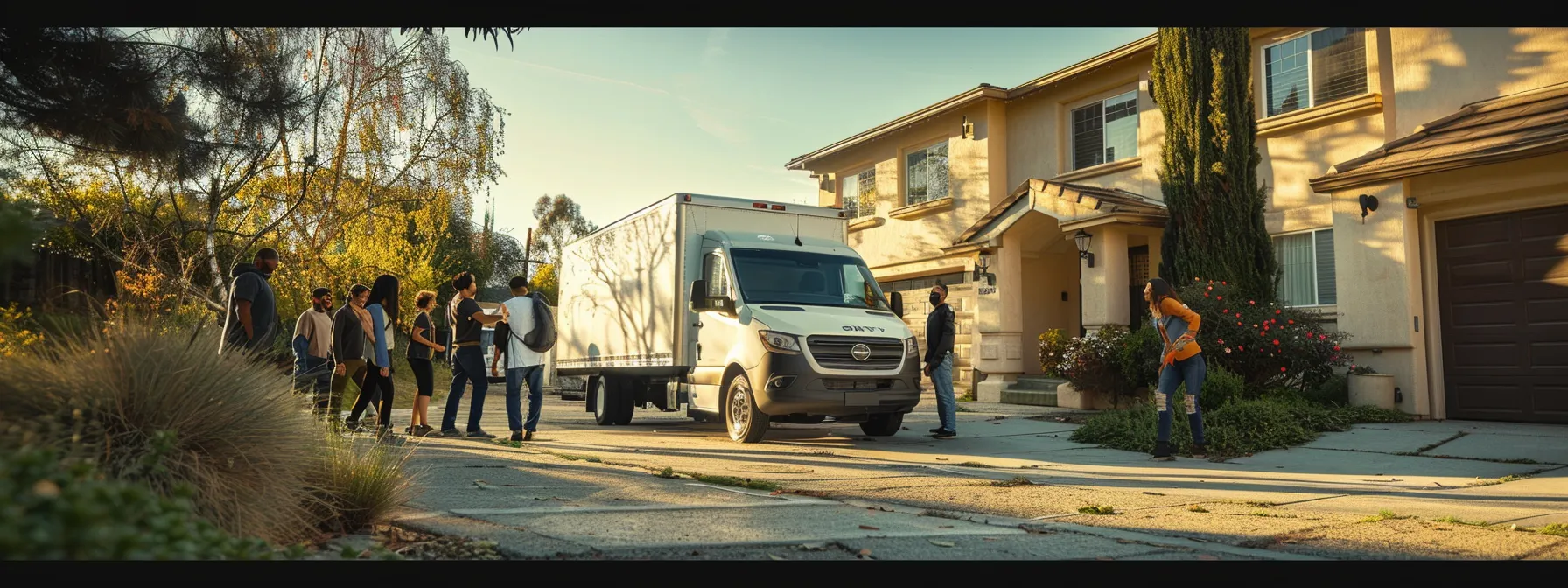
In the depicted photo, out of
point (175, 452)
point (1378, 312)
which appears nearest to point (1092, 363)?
point (1378, 312)

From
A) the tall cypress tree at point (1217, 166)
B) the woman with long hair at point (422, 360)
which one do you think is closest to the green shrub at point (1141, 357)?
the tall cypress tree at point (1217, 166)

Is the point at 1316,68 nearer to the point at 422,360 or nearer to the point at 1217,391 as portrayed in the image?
the point at 1217,391

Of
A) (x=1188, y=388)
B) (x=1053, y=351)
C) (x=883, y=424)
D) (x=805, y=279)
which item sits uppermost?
(x=805, y=279)

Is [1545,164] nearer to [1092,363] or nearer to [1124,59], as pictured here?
[1092,363]

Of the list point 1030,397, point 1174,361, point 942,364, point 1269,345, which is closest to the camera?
point 1174,361

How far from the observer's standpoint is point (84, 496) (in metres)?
2.35

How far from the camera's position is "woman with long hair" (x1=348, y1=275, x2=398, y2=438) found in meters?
10.1

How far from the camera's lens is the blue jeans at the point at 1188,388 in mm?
9297

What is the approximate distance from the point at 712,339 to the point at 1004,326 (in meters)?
7.90

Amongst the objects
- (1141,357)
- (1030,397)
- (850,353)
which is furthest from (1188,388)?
Result: (1030,397)

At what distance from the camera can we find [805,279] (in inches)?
466

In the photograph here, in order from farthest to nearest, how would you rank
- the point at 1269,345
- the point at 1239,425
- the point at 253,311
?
1. the point at 1269,345
2. the point at 1239,425
3. the point at 253,311

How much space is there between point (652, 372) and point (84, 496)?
1040 centimetres

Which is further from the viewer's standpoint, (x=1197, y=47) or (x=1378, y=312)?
(x=1197, y=47)
